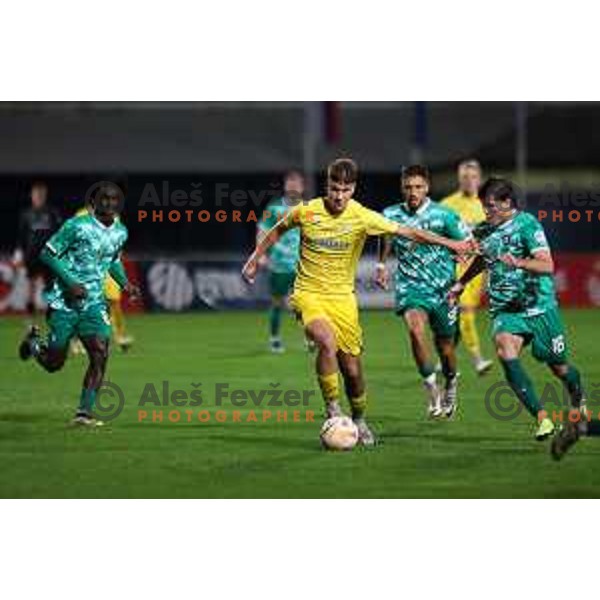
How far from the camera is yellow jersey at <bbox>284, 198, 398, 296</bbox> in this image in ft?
44.2

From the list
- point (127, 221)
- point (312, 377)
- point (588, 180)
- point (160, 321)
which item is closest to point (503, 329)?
point (312, 377)

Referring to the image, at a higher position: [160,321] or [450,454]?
[160,321]

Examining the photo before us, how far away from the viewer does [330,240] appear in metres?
13.5

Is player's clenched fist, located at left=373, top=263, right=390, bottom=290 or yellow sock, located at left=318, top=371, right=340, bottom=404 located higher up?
player's clenched fist, located at left=373, top=263, right=390, bottom=290

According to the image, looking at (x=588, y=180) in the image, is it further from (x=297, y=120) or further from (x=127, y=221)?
(x=127, y=221)

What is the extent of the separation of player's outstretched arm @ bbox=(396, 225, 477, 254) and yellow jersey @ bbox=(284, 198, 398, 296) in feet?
0.52

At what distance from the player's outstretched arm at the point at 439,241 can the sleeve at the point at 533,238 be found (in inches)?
14.9

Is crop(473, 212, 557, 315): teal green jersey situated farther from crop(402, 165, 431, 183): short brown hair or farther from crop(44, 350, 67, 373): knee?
crop(44, 350, 67, 373): knee

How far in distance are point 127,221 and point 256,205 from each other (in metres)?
2.60

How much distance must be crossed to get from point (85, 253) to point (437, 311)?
10.3 feet

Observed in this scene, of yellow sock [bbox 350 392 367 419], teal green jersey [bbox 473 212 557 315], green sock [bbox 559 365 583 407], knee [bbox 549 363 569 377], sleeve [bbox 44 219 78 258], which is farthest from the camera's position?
sleeve [bbox 44 219 78 258]

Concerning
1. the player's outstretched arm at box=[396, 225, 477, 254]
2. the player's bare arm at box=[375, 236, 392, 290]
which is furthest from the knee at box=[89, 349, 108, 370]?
the player's outstretched arm at box=[396, 225, 477, 254]

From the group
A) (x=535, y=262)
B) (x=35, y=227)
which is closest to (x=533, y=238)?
(x=535, y=262)

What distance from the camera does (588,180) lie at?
39125mm
